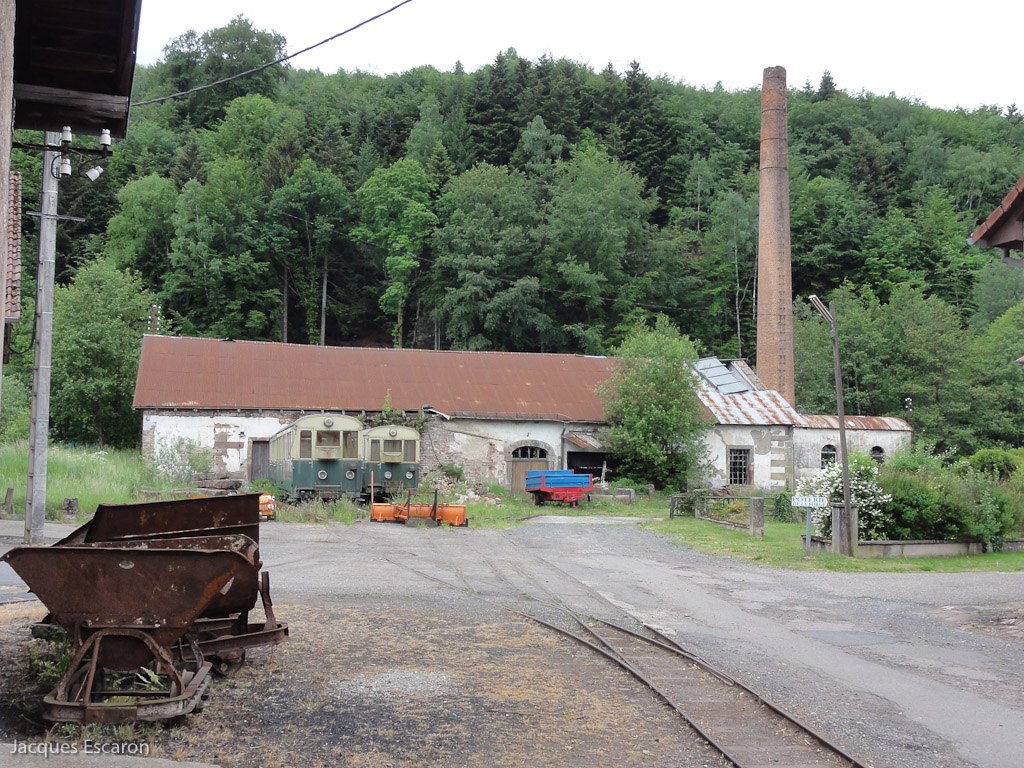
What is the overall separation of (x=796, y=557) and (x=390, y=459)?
1277 centimetres

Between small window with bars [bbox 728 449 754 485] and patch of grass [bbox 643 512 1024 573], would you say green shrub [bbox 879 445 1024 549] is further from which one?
small window with bars [bbox 728 449 754 485]

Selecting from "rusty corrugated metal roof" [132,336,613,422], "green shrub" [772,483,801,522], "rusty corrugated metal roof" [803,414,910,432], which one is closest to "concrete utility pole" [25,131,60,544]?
"rusty corrugated metal roof" [132,336,613,422]

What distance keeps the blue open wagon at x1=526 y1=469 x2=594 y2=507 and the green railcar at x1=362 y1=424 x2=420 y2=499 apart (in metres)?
4.80

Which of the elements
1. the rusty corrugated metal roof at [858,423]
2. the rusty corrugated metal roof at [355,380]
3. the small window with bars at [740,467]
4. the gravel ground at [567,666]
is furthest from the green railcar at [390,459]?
the rusty corrugated metal roof at [858,423]

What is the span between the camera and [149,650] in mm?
6496

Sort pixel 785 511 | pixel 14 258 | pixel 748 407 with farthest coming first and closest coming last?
pixel 748 407
pixel 785 511
pixel 14 258

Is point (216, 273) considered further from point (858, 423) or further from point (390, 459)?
point (858, 423)

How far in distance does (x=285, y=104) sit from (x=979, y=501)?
73.3 m

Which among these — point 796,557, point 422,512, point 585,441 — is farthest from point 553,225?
point 796,557

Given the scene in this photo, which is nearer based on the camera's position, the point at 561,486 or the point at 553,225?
the point at 561,486

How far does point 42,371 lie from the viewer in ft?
49.3

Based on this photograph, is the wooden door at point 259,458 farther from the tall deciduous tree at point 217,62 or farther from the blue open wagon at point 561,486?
the tall deciduous tree at point 217,62

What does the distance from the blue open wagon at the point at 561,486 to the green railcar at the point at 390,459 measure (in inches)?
189

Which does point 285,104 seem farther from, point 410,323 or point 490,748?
point 490,748
